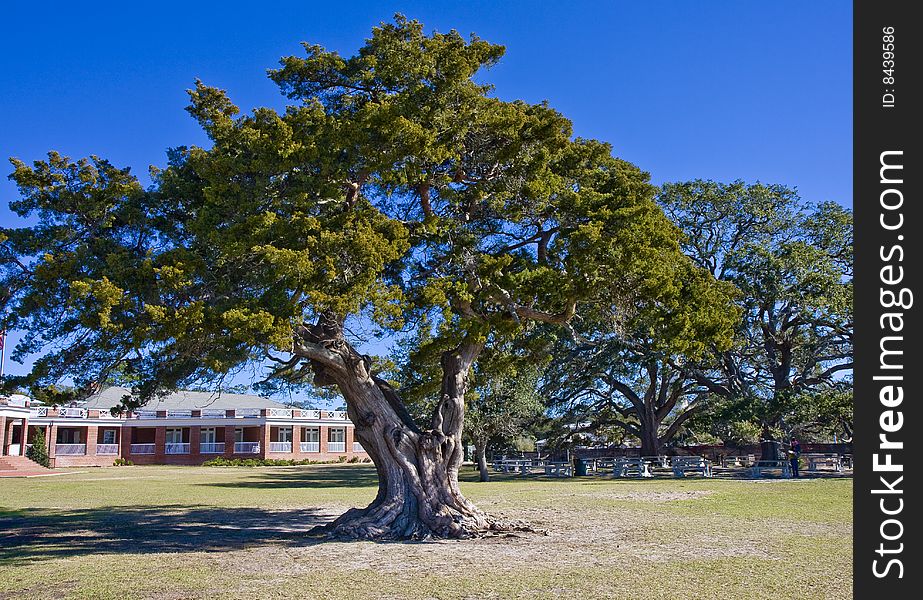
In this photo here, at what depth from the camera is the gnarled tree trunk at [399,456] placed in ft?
42.9

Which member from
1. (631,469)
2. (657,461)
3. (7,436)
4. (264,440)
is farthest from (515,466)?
(7,436)

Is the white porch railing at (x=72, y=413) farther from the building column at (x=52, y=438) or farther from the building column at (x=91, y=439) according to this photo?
the building column at (x=91, y=439)

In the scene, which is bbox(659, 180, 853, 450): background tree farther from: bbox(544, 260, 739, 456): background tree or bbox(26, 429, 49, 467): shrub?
bbox(26, 429, 49, 467): shrub

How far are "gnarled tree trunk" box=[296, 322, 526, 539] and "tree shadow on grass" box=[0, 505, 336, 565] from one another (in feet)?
4.45

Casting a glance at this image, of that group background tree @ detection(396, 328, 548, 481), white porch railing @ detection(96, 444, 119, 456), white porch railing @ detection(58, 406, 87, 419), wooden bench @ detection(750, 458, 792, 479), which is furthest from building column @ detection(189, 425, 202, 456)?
wooden bench @ detection(750, 458, 792, 479)

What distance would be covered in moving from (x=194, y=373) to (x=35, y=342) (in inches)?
107

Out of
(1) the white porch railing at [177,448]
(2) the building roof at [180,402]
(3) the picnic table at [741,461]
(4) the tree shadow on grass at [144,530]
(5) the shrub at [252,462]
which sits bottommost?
(5) the shrub at [252,462]

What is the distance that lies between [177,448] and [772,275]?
4076cm

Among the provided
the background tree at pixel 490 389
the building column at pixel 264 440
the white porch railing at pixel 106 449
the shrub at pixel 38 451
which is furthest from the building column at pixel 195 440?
the background tree at pixel 490 389

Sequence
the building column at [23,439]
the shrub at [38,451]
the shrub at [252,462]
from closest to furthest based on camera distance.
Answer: the building column at [23,439], the shrub at [38,451], the shrub at [252,462]

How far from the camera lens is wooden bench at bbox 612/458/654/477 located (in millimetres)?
31797

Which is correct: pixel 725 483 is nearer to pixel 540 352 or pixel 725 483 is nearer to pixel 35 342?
pixel 540 352

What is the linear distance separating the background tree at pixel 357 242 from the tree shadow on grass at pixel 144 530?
6.22 ft
